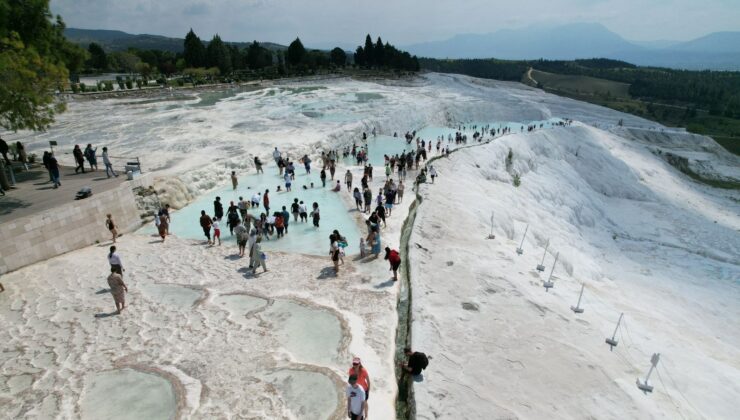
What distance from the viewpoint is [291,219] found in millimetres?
15578

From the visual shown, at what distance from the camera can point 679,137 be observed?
56156 mm

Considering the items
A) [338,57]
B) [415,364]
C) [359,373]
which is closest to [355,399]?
[359,373]

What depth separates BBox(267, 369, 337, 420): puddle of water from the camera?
22.4 feet

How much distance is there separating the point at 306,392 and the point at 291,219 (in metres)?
9.08

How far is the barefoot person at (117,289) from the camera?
8859 millimetres

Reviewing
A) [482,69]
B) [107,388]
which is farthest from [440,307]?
[482,69]

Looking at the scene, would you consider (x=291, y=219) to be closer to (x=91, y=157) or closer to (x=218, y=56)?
(x=91, y=157)

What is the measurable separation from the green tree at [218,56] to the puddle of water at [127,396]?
2645 inches

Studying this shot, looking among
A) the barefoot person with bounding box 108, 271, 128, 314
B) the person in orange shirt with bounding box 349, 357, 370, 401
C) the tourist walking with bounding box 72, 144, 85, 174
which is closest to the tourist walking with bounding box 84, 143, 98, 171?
the tourist walking with bounding box 72, 144, 85, 174

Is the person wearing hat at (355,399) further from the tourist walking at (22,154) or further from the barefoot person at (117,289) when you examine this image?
the tourist walking at (22,154)

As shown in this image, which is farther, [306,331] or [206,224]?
[206,224]

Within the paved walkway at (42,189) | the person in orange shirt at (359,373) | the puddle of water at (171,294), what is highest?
the paved walkway at (42,189)

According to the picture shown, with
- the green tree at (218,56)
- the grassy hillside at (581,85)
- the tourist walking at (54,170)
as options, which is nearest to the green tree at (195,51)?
the green tree at (218,56)

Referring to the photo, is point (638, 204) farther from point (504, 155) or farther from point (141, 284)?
point (141, 284)
